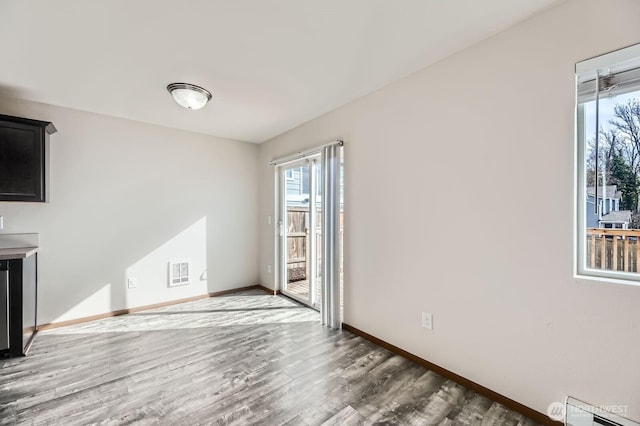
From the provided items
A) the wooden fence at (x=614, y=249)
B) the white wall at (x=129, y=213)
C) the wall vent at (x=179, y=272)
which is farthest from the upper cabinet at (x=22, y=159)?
the wooden fence at (x=614, y=249)

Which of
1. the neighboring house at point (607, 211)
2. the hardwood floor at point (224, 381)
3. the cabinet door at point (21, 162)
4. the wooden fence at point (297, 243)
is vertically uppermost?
the cabinet door at point (21, 162)

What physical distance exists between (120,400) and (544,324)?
2759 mm

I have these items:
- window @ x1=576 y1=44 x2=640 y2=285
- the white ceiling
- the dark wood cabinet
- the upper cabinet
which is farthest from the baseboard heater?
the upper cabinet

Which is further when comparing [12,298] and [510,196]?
[12,298]

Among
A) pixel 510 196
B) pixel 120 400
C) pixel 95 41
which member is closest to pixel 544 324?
pixel 510 196

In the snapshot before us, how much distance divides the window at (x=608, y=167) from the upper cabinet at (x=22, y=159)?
4.35m

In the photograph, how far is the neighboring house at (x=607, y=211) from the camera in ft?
5.04

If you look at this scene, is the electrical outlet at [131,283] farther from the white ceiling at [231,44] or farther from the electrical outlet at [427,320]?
the electrical outlet at [427,320]

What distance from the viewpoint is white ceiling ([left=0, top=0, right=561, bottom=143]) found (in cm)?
164

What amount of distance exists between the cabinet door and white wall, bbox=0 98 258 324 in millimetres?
309

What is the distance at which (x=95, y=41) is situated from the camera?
75.5 inches

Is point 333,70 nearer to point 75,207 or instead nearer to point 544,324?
point 544,324

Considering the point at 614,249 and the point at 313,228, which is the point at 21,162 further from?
the point at 614,249

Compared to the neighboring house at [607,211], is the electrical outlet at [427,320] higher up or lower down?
lower down
